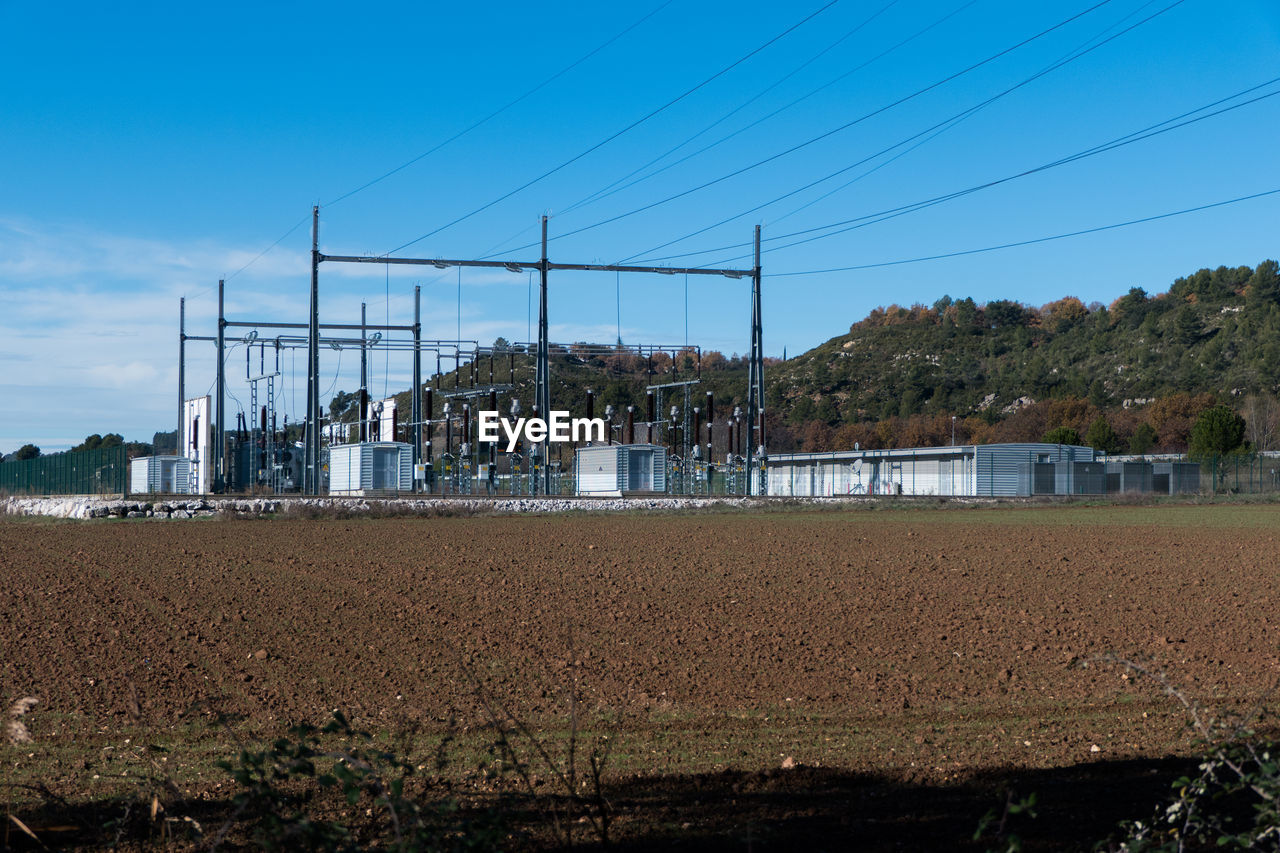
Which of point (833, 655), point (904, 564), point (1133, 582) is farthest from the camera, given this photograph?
point (904, 564)

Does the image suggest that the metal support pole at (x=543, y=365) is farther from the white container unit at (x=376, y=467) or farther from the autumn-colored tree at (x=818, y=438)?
the autumn-colored tree at (x=818, y=438)

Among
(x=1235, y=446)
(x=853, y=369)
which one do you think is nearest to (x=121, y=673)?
(x=1235, y=446)

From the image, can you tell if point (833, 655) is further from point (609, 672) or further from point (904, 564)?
point (904, 564)

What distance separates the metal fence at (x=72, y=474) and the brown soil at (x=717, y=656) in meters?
16.1

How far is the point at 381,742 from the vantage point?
848 cm

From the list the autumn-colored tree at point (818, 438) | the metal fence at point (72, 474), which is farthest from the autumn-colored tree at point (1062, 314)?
the metal fence at point (72, 474)

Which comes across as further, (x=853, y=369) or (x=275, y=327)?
(x=853, y=369)

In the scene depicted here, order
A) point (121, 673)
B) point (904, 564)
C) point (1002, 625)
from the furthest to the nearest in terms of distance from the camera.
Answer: point (904, 564) → point (1002, 625) → point (121, 673)

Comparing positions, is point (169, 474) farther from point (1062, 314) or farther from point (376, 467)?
A: point (1062, 314)

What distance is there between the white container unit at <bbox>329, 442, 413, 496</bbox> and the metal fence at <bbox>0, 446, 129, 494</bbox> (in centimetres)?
767

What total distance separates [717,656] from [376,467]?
106ft

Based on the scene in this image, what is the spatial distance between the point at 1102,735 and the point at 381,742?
4.81 m

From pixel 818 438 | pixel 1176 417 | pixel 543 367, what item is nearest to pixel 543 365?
pixel 543 367

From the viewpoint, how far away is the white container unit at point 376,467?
4212cm
